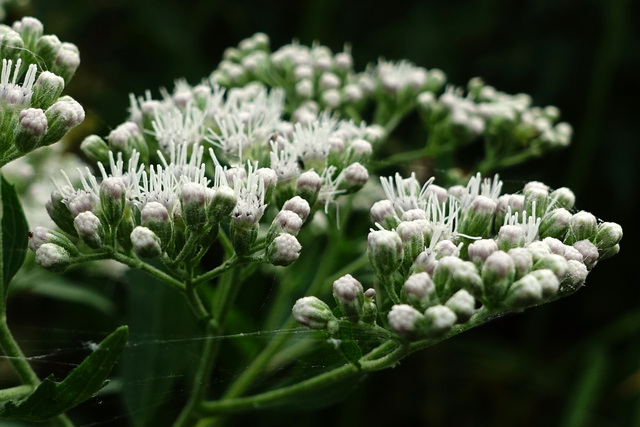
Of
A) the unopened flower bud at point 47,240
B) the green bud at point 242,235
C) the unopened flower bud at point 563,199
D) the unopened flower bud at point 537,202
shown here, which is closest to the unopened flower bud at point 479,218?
the unopened flower bud at point 537,202

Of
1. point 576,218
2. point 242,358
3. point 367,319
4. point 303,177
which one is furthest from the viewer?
point 242,358

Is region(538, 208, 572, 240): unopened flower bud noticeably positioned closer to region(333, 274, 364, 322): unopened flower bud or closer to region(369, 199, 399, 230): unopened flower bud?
region(369, 199, 399, 230): unopened flower bud

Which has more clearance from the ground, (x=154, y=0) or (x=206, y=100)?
(x=154, y=0)

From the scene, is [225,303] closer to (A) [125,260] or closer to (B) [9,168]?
(A) [125,260]

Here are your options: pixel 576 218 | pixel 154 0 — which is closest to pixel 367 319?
pixel 576 218

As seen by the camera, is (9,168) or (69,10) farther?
(69,10)

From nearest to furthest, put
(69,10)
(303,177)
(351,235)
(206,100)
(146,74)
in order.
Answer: (303,177), (206,100), (351,235), (69,10), (146,74)
